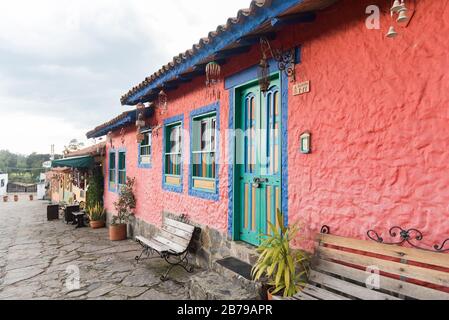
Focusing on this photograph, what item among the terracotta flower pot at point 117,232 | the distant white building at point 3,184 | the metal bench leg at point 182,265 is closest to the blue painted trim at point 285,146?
the metal bench leg at point 182,265

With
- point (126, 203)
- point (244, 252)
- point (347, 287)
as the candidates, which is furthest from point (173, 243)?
point (126, 203)

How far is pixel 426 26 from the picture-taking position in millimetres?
2121

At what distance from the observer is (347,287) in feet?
7.76

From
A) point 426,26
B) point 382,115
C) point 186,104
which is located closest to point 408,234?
point 382,115

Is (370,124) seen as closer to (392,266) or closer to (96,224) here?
(392,266)

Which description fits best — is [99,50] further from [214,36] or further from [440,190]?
[440,190]

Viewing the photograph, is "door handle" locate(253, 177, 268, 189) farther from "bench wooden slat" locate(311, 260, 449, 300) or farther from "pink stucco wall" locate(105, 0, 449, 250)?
"bench wooden slat" locate(311, 260, 449, 300)

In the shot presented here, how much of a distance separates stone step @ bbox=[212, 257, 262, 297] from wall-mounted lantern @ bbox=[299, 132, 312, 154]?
1.58m

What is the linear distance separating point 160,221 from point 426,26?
19.4ft

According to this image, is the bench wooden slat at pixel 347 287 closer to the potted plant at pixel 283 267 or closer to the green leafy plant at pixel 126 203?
the potted plant at pixel 283 267

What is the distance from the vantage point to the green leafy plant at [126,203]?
7.93 meters

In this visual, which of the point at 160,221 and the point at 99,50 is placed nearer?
the point at 160,221

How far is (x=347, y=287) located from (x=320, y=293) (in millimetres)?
242

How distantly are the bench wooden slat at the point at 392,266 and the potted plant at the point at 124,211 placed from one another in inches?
254
